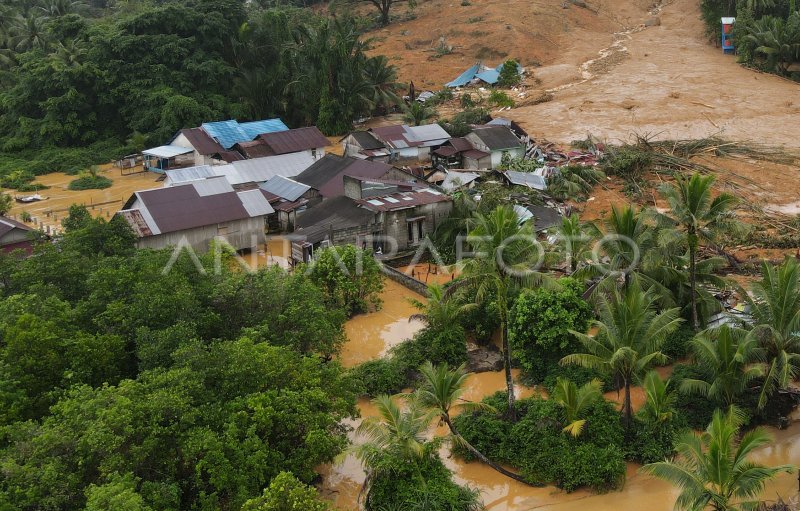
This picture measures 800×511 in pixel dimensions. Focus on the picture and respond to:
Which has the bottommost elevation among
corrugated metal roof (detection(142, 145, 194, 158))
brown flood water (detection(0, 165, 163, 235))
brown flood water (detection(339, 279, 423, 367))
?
brown flood water (detection(339, 279, 423, 367))

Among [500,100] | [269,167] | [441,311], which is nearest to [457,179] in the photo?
[269,167]

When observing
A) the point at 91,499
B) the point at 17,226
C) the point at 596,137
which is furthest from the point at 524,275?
the point at 596,137

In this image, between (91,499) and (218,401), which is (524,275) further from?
(91,499)

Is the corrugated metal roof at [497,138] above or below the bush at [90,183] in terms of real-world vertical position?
above

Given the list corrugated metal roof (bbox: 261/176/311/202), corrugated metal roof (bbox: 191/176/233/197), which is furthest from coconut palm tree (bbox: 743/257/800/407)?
corrugated metal roof (bbox: 191/176/233/197)

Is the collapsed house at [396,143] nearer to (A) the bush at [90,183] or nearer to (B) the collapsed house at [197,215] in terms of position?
(B) the collapsed house at [197,215]

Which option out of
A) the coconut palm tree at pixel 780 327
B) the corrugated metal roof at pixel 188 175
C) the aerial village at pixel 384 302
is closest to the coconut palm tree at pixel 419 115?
the aerial village at pixel 384 302

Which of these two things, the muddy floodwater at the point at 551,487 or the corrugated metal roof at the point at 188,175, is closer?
the muddy floodwater at the point at 551,487

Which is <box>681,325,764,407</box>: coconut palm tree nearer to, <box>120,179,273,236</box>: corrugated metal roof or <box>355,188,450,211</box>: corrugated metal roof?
<box>355,188,450,211</box>: corrugated metal roof
